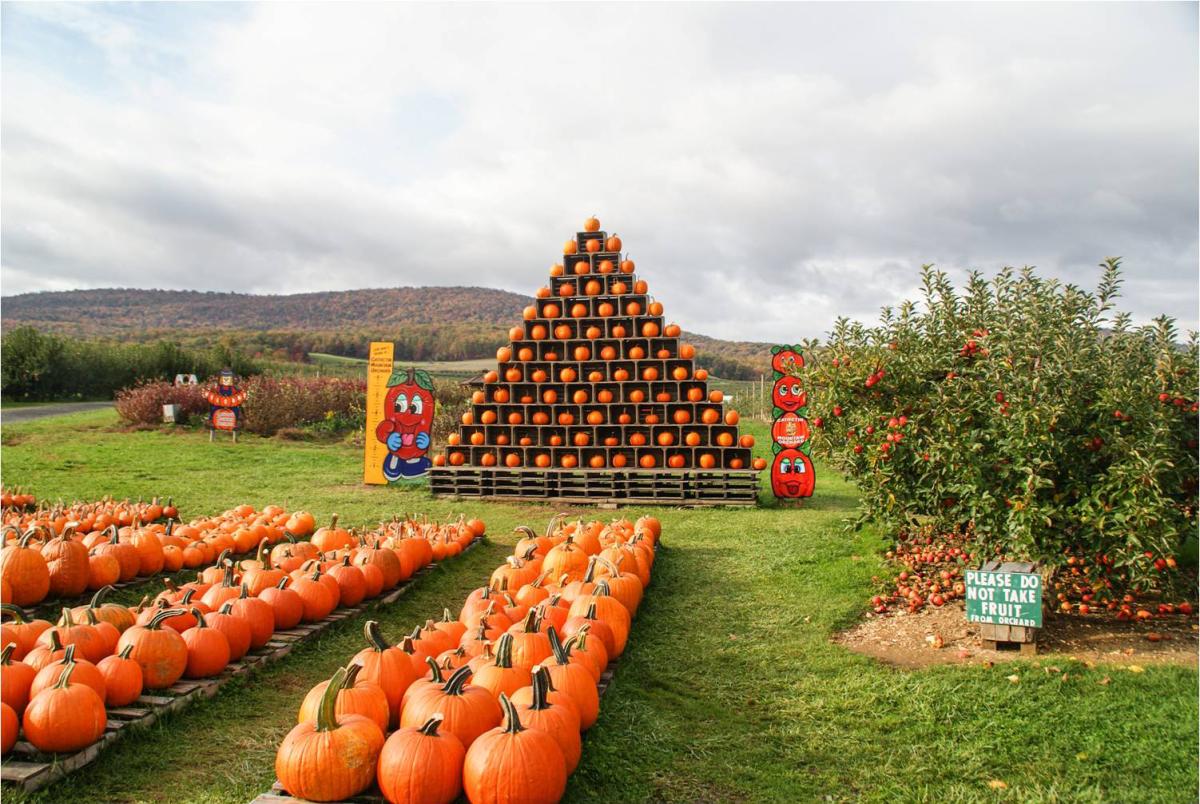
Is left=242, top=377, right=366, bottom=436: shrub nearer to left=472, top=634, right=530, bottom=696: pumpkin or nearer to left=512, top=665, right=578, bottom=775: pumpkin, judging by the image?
left=472, top=634, right=530, bottom=696: pumpkin

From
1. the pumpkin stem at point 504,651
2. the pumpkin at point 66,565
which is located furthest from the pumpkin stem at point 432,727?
the pumpkin at point 66,565

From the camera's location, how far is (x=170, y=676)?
13.8ft

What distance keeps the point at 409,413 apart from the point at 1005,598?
10.1m

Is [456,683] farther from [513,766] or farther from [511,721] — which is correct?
[513,766]

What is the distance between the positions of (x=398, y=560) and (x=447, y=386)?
20.5 metres

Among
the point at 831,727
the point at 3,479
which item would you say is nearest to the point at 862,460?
the point at 831,727

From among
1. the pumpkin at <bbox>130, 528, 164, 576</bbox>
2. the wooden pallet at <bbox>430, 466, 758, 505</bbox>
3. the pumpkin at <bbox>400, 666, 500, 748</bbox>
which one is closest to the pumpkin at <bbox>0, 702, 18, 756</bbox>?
the pumpkin at <bbox>400, 666, 500, 748</bbox>

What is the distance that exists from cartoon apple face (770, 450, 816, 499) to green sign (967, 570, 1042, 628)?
6493 mm

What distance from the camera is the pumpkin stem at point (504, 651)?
375cm

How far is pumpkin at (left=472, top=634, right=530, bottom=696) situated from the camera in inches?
146

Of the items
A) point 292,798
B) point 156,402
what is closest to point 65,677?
point 292,798

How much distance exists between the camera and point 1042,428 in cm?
515

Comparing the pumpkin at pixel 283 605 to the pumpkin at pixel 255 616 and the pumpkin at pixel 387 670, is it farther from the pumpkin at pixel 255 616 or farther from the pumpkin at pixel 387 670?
the pumpkin at pixel 387 670

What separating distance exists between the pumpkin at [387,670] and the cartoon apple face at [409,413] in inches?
374
